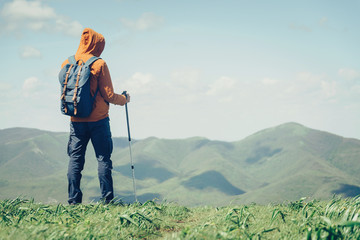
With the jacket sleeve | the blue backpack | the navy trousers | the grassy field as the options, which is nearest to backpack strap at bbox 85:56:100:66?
the blue backpack

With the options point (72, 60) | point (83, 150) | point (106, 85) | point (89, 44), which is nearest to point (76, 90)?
point (106, 85)

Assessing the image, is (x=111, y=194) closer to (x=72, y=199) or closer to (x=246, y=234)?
(x=72, y=199)

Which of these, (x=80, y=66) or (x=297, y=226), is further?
(x=80, y=66)

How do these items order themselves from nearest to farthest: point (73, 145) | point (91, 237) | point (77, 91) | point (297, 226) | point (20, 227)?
point (91, 237) → point (20, 227) → point (297, 226) → point (77, 91) → point (73, 145)

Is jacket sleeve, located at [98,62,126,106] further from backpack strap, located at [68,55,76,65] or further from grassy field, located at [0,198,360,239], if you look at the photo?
grassy field, located at [0,198,360,239]

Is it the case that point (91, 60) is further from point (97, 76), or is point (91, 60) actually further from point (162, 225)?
point (162, 225)

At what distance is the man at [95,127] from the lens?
676cm

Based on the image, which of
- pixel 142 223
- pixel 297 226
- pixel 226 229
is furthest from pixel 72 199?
pixel 297 226

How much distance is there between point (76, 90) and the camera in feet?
20.9

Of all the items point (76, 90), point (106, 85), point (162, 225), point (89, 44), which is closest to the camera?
point (162, 225)

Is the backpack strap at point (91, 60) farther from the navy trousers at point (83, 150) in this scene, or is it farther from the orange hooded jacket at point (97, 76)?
the navy trousers at point (83, 150)

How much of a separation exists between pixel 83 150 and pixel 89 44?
7.96ft

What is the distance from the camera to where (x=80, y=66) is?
654 cm

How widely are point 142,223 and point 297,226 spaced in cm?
208
